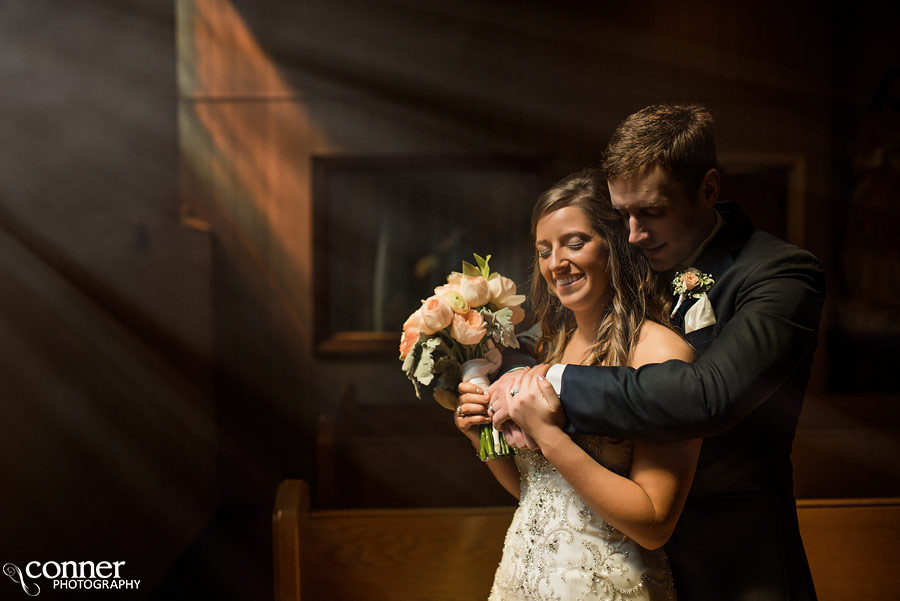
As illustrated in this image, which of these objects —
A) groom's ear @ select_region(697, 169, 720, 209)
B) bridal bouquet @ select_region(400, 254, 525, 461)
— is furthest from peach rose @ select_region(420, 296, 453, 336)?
groom's ear @ select_region(697, 169, 720, 209)

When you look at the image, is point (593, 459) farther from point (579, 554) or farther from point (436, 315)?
point (436, 315)

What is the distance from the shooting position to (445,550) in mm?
1946

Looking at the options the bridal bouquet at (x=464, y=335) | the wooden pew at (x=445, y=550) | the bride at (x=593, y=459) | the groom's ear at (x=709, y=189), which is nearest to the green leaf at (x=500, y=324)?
the bridal bouquet at (x=464, y=335)

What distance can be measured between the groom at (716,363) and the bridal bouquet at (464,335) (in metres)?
0.12

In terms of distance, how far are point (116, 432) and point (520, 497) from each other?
7.31ft

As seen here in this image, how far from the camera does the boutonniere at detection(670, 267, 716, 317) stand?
58.4 inches

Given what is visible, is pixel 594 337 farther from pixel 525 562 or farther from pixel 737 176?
pixel 737 176

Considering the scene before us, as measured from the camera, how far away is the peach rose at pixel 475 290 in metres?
A: 1.48

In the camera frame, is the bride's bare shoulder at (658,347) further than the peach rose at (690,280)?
No

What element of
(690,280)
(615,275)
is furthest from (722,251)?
(615,275)

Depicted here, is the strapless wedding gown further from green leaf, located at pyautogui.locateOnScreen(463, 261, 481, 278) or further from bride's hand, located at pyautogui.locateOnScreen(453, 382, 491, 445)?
green leaf, located at pyautogui.locateOnScreen(463, 261, 481, 278)

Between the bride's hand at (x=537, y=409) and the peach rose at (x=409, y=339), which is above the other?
the peach rose at (x=409, y=339)

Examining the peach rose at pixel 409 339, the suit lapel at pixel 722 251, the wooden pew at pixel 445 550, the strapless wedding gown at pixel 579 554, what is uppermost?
the suit lapel at pixel 722 251

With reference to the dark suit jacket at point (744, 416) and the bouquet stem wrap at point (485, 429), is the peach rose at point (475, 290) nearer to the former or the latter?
the bouquet stem wrap at point (485, 429)
